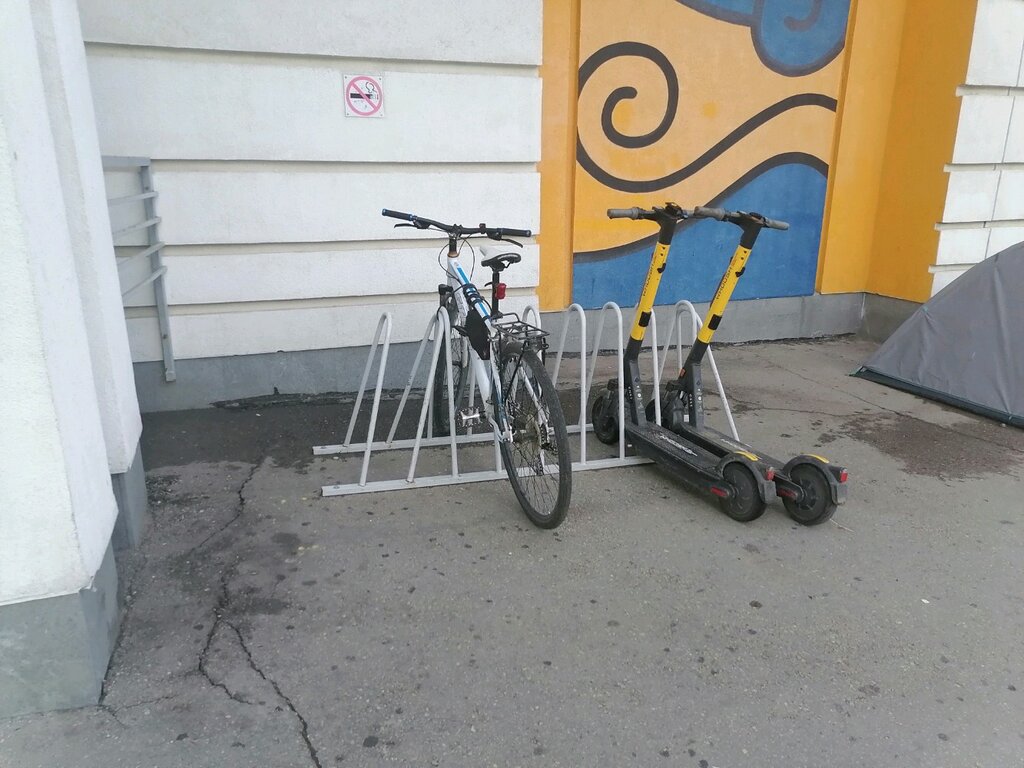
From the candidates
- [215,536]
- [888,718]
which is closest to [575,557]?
[888,718]

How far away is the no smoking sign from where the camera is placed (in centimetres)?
498

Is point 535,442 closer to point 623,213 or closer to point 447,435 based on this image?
point 447,435

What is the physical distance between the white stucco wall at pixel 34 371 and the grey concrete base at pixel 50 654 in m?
0.06

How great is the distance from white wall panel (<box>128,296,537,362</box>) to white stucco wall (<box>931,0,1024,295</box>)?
16.9 feet

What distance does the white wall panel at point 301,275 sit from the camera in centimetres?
500

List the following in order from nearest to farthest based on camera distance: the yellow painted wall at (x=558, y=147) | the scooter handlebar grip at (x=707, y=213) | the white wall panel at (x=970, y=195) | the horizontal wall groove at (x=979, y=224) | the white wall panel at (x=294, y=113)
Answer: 1. the scooter handlebar grip at (x=707, y=213)
2. the white wall panel at (x=294, y=113)
3. the yellow painted wall at (x=558, y=147)
4. the white wall panel at (x=970, y=195)
5. the horizontal wall groove at (x=979, y=224)

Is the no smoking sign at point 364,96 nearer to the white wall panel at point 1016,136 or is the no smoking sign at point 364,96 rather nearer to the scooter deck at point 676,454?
the scooter deck at point 676,454

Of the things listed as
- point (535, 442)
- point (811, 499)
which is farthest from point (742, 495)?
point (535, 442)

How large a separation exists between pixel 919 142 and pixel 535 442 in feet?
19.0

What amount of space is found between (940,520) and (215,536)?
12.2ft

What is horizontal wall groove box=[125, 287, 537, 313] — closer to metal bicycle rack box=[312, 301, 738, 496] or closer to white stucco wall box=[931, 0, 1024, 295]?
metal bicycle rack box=[312, 301, 738, 496]

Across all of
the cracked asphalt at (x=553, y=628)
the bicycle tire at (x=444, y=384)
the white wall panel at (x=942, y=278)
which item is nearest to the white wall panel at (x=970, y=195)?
the white wall panel at (x=942, y=278)

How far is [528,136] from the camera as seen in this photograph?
215 inches

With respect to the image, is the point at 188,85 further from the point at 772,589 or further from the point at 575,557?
the point at 772,589
